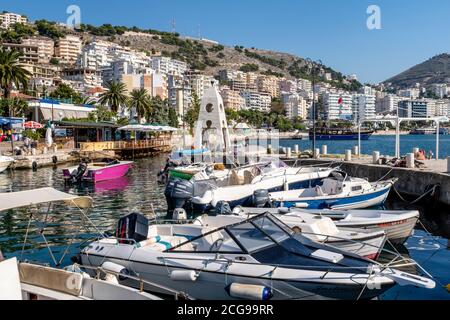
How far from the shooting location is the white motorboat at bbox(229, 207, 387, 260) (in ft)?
40.0

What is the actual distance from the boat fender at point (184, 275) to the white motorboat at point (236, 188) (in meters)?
10.4

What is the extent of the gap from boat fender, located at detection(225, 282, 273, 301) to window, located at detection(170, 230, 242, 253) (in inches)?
36.2

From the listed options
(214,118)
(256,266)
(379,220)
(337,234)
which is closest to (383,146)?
(214,118)

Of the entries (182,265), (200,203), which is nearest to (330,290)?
(182,265)

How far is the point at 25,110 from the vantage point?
78.6m

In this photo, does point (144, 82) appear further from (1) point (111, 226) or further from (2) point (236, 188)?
(1) point (111, 226)

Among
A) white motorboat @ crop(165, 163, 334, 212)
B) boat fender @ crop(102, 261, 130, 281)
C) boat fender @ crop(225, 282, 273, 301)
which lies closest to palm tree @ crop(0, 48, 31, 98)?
white motorboat @ crop(165, 163, 334, 212)

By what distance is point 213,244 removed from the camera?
10453 mm

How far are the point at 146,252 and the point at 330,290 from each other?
4.29 metres

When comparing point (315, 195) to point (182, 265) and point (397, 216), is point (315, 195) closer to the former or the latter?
point (397, 216)

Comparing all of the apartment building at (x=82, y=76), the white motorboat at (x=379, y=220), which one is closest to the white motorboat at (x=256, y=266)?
the white motorboat at (x=379, y=220)

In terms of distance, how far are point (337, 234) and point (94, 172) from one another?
902 inches

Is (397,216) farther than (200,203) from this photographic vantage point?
No

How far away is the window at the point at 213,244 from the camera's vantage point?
1010 centimetres
